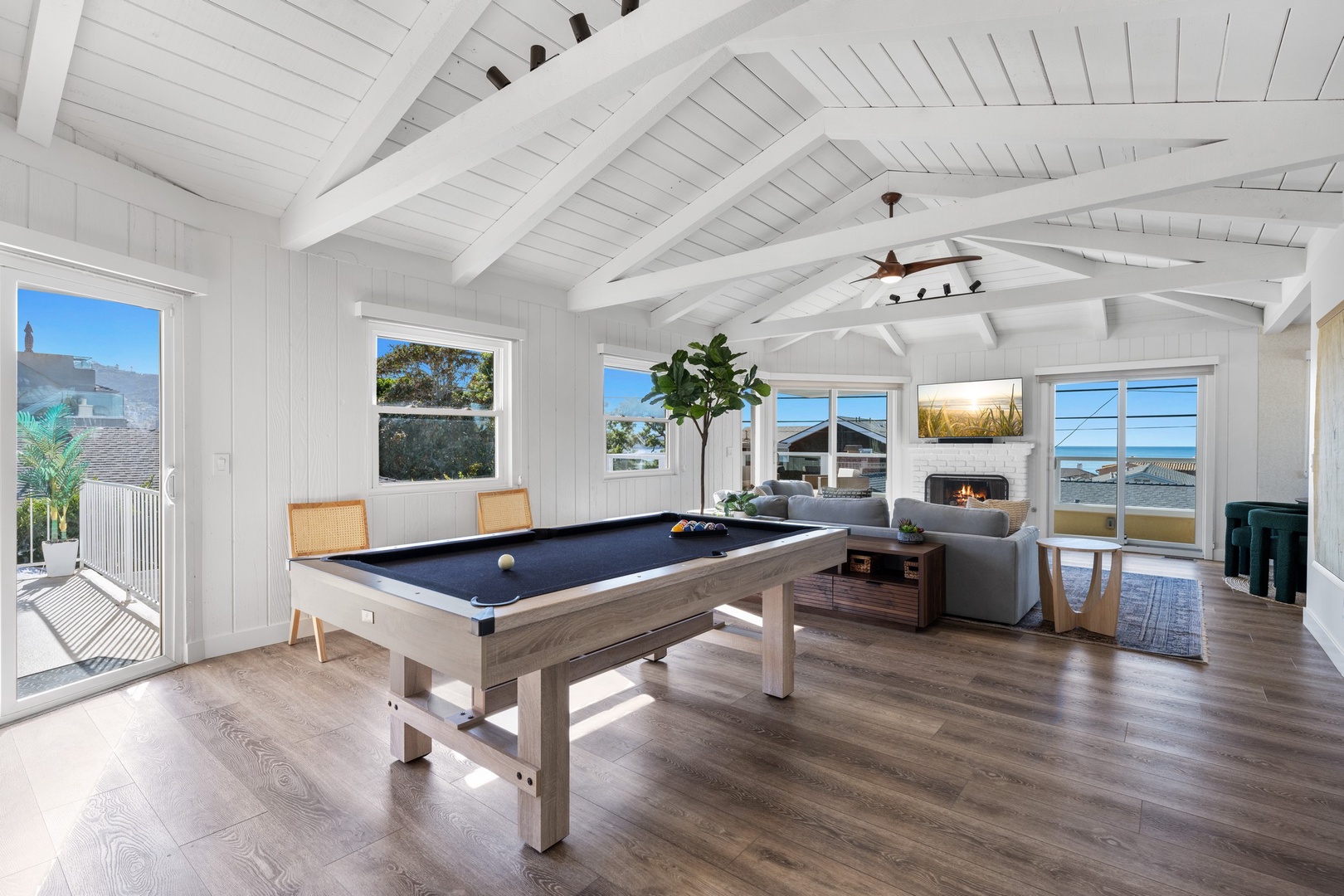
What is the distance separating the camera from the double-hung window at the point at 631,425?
20.7ft

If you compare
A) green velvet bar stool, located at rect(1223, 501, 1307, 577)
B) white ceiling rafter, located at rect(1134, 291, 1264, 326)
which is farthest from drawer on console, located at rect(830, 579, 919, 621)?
white ceiling rafter, located at rect(1134, 291, 1264, 326)

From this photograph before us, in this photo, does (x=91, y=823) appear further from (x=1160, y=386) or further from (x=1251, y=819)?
(x=1160, y=386)

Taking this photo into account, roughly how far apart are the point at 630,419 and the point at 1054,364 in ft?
17.2

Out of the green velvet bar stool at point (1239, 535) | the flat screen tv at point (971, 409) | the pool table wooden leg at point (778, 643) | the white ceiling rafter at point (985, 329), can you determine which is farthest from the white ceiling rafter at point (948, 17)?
the flat screen tv at point (971, 409)

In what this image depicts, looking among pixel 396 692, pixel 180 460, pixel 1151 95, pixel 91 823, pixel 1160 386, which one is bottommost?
pixel 91 823

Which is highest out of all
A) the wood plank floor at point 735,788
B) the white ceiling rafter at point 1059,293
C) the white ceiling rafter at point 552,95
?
the white ceiling rafter at point 552,95

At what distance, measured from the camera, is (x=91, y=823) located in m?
2.01

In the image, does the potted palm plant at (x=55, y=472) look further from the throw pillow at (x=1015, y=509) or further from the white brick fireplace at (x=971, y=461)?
the white brick fireplace at (x=971, y=461)

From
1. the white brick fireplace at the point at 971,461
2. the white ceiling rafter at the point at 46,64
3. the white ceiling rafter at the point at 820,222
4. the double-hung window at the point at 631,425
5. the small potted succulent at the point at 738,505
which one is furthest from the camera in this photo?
the white brick fireplace at the point at 971,461

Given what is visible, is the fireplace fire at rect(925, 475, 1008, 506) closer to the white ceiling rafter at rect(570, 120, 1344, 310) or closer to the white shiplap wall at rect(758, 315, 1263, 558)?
the white shiplap wall at rect(758, 315, 1263, 558)

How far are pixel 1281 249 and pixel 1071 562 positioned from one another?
10.8 ft

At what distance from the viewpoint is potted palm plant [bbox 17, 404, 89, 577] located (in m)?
2.81

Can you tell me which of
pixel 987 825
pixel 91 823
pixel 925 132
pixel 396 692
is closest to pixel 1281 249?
pixel 925 132

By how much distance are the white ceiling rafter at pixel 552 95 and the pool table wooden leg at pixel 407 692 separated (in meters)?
2.18
